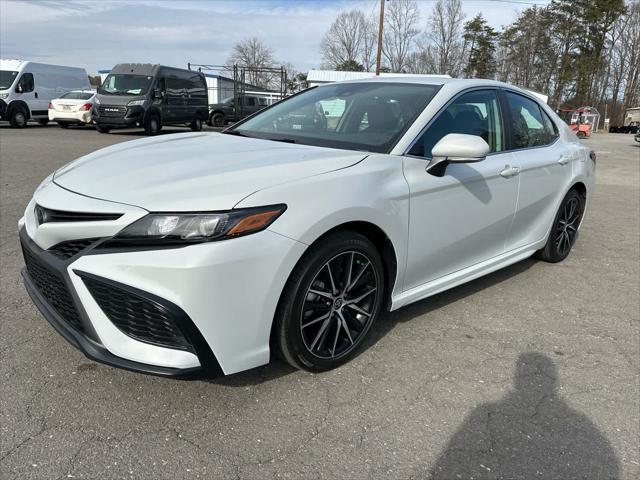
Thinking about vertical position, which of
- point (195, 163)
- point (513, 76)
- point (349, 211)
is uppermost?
point (513, 76)

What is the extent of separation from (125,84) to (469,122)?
52.6ft

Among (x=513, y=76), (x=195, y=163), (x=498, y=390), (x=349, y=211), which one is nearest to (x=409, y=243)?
(x=349, y=211)

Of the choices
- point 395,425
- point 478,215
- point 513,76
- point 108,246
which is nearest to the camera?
point 108,246

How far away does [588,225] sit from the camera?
255 inches

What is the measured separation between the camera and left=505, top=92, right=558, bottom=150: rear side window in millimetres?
3734

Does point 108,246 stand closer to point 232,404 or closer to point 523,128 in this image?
point 232,404

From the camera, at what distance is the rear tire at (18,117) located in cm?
1859

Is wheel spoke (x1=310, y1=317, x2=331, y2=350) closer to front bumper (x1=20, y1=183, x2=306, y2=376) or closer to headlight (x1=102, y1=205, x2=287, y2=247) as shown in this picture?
front bumper (x1=20, y1=183, x2=306, y2=376)

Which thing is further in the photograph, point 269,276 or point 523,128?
point 523,128

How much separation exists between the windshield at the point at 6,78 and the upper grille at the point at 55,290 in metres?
19.4

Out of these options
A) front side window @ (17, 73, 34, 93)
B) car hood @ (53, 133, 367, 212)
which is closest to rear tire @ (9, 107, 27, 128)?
front side window @ (17, 73, 34, 93)

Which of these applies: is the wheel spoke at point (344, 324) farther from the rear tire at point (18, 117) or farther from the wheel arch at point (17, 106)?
the rear tire at point (18, 117)

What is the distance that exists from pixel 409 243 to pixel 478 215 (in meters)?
0.71

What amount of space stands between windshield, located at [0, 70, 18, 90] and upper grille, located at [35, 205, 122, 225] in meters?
19.5
